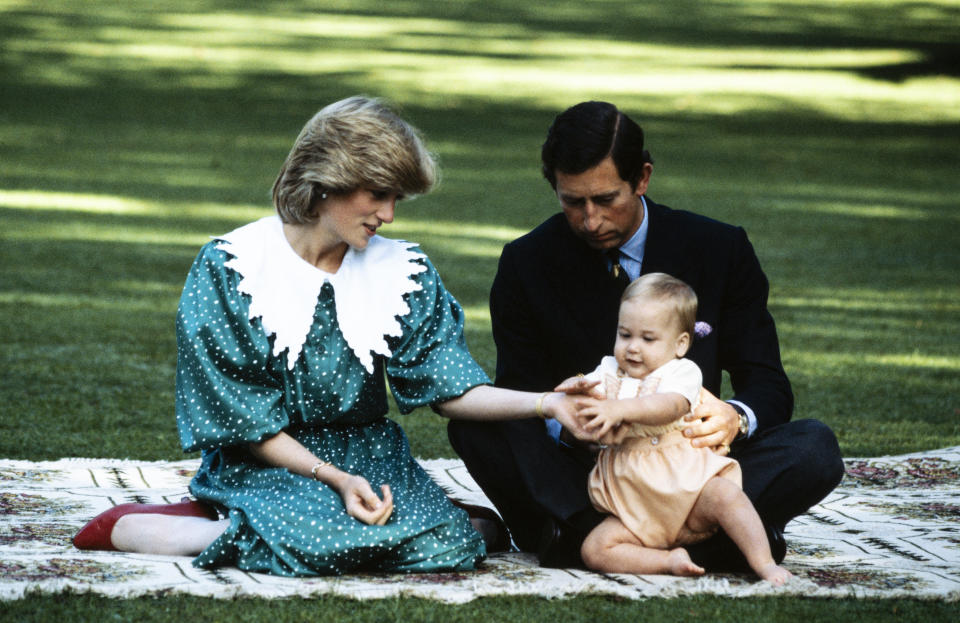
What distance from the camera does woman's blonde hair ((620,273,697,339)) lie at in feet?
12.0

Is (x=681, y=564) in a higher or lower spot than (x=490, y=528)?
higher

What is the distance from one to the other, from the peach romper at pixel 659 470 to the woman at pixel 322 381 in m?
0.21

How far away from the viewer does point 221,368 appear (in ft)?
12.2

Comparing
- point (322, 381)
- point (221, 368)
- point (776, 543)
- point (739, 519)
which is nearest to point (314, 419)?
point (322, 381)

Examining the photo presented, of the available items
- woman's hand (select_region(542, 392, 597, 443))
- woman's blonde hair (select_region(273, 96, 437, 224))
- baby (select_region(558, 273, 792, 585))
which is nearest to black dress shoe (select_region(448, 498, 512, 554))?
baby (select_region(558, 273, 792, 585))

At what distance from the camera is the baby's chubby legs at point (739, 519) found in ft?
11.8

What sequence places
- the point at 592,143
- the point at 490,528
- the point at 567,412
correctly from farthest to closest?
the point at 490,528, the point at 592,143, the point at 567,412

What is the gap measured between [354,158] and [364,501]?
0.87 meters

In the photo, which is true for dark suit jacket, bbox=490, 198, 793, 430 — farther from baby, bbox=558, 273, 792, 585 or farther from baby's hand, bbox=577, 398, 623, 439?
baby's hand, bbox=577, 398, 623, 439

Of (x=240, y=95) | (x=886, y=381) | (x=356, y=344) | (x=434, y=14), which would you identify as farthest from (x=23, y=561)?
(x=434, y=14)

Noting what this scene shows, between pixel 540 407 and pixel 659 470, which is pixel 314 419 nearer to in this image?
pixel 540 407

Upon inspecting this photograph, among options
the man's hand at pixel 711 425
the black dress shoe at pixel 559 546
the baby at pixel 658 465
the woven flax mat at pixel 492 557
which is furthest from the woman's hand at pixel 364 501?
the man's hand at pixel 711 425

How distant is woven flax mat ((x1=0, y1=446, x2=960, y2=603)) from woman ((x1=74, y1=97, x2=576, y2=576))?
3.9 inches

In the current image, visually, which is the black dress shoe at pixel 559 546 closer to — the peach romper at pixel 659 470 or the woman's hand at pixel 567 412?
the peach romper at pixel 659 470
